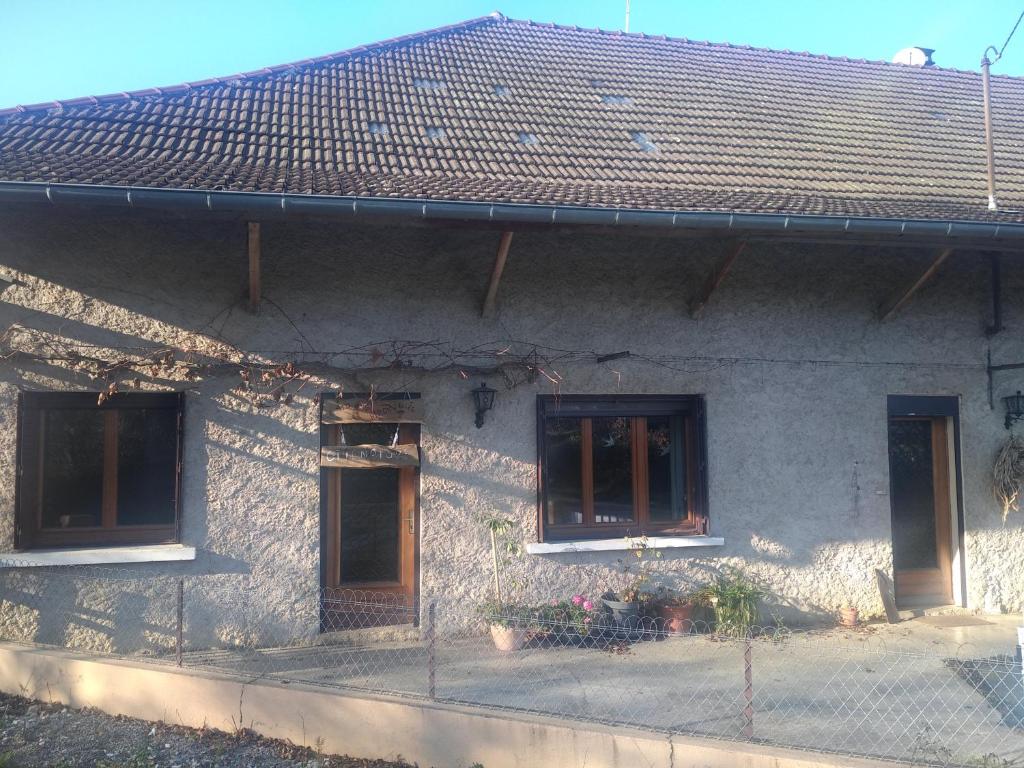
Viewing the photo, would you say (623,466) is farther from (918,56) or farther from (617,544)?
(918,56)

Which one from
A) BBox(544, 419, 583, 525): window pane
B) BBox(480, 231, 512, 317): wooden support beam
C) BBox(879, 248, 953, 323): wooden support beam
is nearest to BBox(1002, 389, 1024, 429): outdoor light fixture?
BBox(879, 248, 953, 323): wooden support beam

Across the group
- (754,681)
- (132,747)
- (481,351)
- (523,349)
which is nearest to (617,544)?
(754,681)

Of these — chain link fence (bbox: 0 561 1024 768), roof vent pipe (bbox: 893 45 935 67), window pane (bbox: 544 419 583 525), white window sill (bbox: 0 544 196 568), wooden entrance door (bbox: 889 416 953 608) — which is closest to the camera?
chain link fence (bbox: 0 561 1024 768)

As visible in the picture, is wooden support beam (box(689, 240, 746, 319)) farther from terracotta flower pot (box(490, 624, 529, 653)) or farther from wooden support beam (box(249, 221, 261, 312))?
wooden support beam (box(249, 221, 261, 312))

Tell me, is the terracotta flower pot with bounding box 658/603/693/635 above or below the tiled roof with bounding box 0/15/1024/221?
below

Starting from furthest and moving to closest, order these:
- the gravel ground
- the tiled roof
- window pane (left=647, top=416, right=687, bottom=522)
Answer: window pane (left=647, top=416, right=687, bottom=522) → the tiled roof → the gravel ground

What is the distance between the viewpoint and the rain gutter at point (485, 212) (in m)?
5.25

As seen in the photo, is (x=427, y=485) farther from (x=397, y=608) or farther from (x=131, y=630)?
(x=131, y=630)

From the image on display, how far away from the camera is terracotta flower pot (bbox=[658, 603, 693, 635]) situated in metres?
6.48

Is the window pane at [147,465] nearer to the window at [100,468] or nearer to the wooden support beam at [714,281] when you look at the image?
the window at [100,468]

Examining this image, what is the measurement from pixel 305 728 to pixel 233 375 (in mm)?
2910

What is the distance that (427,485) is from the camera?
6.41m

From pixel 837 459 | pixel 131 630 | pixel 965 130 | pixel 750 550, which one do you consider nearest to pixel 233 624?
pixel 131 630

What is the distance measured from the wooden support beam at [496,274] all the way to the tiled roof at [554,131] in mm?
370
